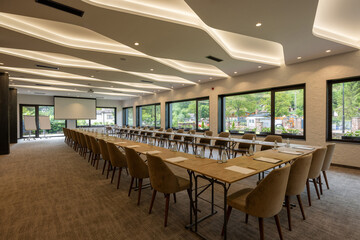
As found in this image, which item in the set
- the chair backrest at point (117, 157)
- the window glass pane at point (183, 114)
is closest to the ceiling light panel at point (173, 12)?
the chair backrest at point (117, 157)

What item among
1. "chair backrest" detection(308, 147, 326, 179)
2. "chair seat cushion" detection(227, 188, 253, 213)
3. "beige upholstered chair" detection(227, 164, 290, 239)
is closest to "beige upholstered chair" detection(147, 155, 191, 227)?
"chair seat cushion" detection(227, 188, 253, 213)

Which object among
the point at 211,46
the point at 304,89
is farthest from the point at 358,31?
the point at 211,46

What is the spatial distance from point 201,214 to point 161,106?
31.4 ft

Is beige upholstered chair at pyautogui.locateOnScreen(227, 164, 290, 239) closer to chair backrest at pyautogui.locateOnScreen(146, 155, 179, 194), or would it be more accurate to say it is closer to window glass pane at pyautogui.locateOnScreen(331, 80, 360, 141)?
A: chair backrest at pyautogui.locateOnScreen(146, 155, 179, 194)

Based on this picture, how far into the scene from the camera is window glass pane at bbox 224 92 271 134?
6.71 meters

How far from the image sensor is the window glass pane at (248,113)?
671 centimetres

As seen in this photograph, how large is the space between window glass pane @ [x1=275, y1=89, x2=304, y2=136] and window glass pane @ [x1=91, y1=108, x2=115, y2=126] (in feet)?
47.0

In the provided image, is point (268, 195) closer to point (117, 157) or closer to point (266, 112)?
point (117, 157)

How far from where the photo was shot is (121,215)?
8.04 ft

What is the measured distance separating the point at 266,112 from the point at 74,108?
538 inches

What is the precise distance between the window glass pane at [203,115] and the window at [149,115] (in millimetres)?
3808

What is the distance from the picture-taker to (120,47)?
5055mm

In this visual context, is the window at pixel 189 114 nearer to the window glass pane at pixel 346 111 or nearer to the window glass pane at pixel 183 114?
the window glass pane at pixel 183 114

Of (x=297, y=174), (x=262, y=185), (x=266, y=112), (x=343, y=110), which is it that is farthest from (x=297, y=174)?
(x=266, y=112)
